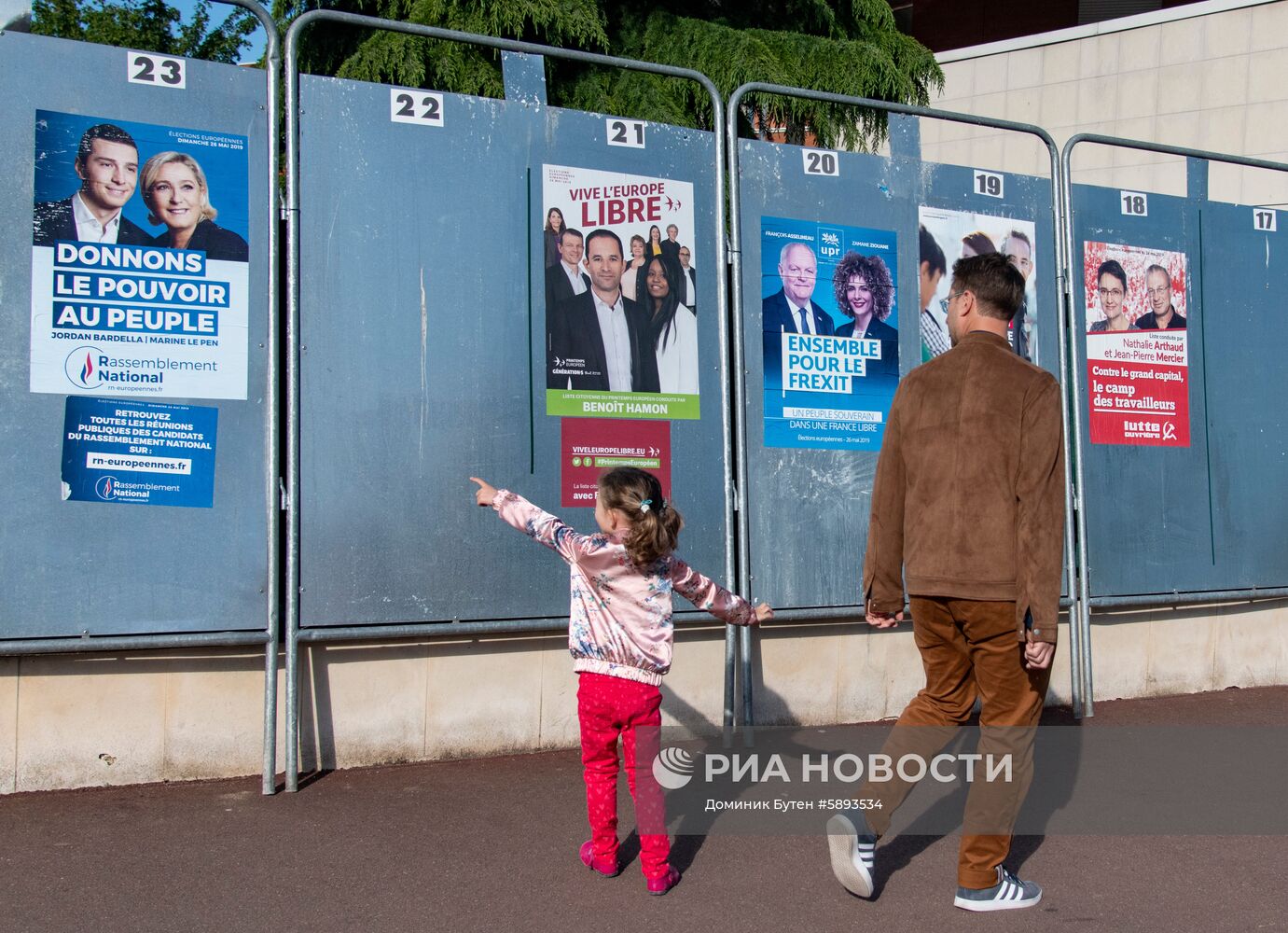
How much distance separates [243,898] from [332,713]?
1584mm

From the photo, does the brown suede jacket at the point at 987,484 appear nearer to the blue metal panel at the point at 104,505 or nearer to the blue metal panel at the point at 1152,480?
the blue metal panel at the point at 104,505

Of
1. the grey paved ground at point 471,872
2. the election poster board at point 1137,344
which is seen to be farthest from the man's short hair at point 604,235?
the election poster board at point 1137,344

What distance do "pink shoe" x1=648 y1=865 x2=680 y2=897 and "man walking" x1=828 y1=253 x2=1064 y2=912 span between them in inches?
21.1

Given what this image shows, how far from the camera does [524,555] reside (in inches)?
236

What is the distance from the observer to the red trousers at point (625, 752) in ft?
13.9

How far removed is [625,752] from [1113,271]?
191 inches

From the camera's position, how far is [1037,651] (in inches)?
156

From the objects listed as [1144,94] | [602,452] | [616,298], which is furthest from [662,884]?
[1144,94]

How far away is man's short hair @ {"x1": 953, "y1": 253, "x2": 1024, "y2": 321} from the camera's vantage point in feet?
13.8

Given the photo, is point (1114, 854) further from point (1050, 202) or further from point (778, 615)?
point (1050, 202)

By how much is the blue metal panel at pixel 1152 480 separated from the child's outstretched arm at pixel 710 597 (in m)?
3.58

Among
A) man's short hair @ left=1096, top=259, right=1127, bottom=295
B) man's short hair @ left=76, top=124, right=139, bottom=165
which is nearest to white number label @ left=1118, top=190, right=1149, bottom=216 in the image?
man's short hair @ left=1096, top=259, right=1127, bottom=295

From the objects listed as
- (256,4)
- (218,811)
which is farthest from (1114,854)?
(256,4)

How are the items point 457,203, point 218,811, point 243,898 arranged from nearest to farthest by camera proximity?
point 243,898
point 218,811
point 457,203
